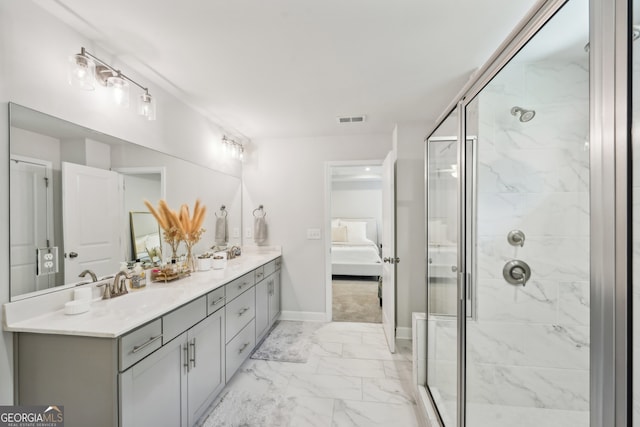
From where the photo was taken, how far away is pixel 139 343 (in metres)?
1.27

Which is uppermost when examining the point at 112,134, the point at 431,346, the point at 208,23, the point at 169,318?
the point at 208,23

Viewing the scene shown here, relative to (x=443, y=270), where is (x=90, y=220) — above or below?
above

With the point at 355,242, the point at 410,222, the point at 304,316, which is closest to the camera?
the point at 410,222

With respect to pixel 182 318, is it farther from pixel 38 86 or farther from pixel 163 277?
pixel 38 86

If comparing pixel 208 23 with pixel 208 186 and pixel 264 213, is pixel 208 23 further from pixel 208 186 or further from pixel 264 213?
pixel 264 213

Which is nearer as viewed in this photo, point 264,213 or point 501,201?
point 501,201

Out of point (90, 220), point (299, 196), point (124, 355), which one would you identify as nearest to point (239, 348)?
point (124, 355)

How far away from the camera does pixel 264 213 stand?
3.58 m

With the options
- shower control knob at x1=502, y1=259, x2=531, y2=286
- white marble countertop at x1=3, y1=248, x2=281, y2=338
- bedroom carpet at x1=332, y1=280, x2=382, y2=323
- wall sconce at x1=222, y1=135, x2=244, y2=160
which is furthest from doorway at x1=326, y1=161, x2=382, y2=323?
white marble countertop at x1=3, y1=248, x2=281, y2=338

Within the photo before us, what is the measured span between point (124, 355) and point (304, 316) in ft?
8.19

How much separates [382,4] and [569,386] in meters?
2.29

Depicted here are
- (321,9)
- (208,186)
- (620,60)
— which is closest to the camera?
(620,60)

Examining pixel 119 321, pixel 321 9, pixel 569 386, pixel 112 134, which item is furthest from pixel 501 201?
pixel 112 134

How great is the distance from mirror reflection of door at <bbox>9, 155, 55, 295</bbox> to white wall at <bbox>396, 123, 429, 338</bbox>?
2.83 m
